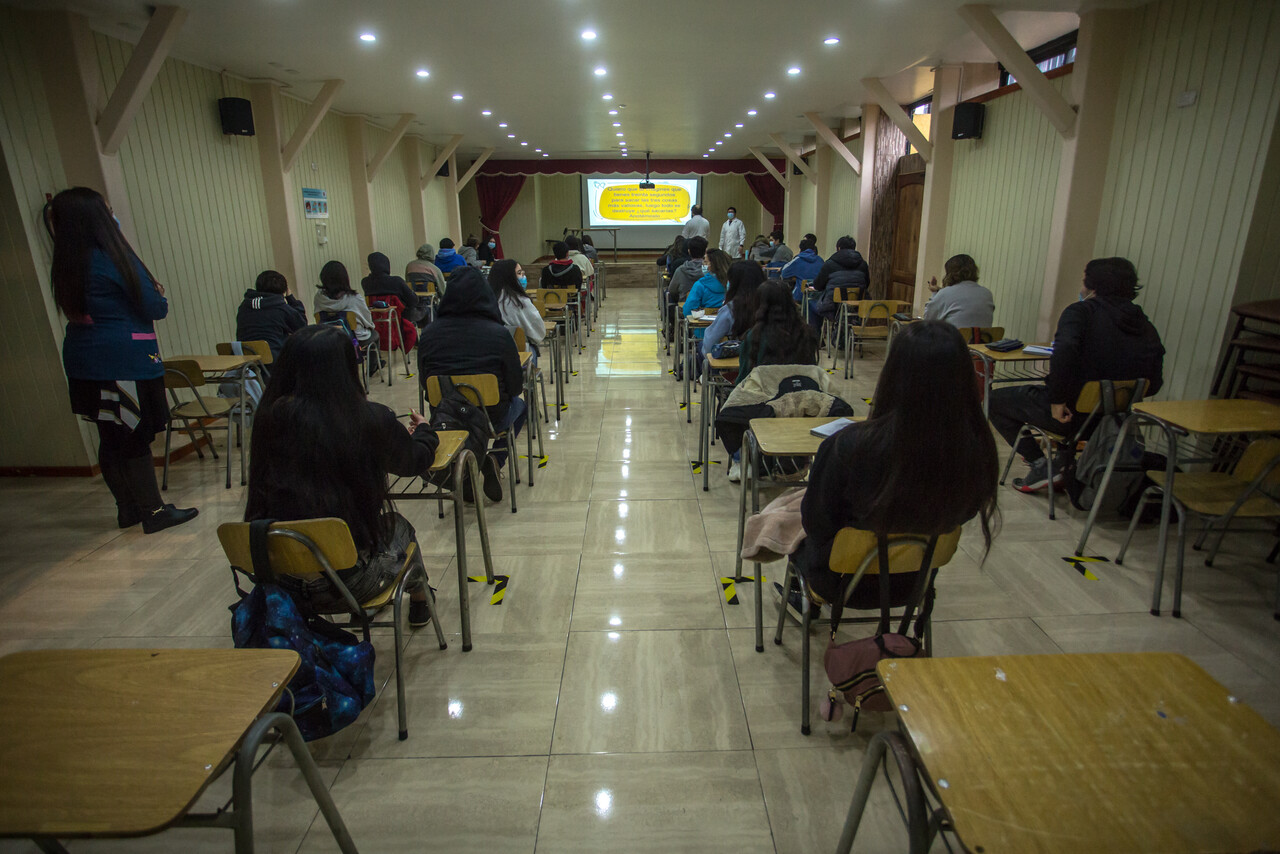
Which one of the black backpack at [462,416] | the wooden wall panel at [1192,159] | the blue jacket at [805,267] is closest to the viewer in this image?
the black backpack at [462,416]

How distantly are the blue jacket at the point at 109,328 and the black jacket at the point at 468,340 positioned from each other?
115 cm

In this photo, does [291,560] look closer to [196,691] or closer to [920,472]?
[196,691]

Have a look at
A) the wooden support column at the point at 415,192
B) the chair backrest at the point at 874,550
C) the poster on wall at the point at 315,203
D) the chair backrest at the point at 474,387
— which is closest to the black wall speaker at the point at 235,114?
the poster on wall at the point at 315,203

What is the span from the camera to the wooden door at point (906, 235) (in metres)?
7.84

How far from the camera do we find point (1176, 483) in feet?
8.65

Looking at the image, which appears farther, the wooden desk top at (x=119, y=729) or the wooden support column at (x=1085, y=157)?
the wooden support column at (x=1085, y=157)

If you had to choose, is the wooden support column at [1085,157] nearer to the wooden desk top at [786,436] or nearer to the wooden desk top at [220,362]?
the wooden desk top at [786,436]

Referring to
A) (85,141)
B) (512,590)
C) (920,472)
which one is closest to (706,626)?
(512,590)

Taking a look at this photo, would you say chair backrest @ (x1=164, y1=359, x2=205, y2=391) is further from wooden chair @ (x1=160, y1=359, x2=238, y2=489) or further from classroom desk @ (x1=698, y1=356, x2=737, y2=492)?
classroom desk @ (x1=698, y1=356, x2=737, y2=492)

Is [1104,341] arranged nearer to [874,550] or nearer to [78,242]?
[874,550]

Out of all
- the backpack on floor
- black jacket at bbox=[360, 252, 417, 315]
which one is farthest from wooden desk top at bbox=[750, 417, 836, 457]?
black jacket at bbox=[360, 252, 417, 315]

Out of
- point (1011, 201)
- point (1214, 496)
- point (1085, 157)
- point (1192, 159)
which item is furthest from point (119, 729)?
point (1011, 201)

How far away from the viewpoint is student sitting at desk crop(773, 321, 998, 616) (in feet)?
4.89

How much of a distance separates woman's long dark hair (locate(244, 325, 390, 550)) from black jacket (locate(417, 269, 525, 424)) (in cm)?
136
